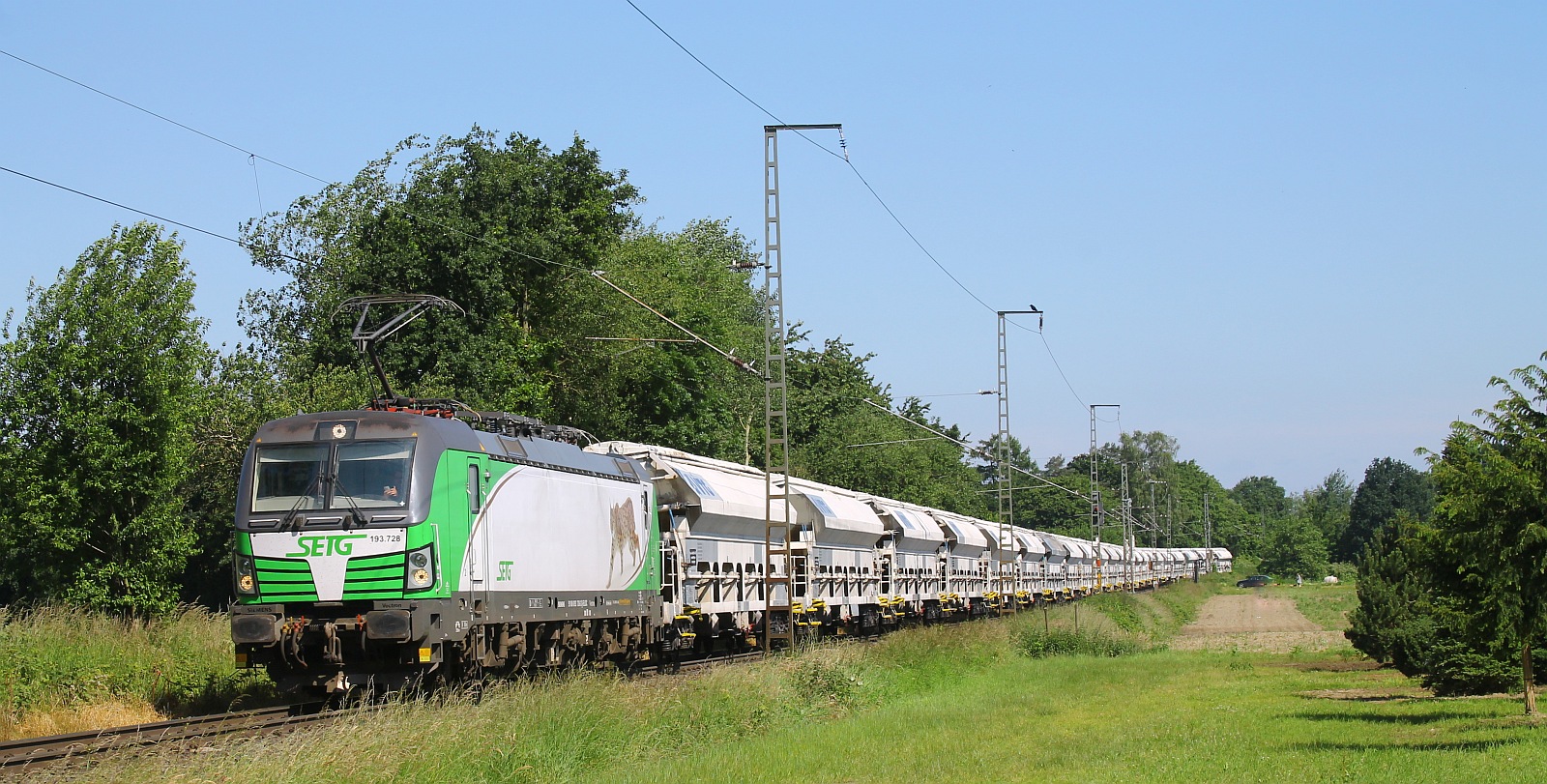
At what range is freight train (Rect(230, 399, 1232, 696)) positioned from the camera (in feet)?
57.0

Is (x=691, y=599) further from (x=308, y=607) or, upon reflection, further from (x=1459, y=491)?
(x=1459, y=491)

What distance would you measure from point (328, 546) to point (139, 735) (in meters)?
3.64

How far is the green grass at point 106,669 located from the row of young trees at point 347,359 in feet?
13.7

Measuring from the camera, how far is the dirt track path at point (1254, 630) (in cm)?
4925

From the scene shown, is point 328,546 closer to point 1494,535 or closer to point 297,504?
point 297,504

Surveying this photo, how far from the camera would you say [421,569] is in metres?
17.5

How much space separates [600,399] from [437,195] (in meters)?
8.87

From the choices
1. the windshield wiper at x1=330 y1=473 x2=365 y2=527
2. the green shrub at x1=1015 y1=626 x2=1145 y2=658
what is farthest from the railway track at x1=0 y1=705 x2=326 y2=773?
the green shrub at x1=1015 y1=626 x2=1145 y2=658

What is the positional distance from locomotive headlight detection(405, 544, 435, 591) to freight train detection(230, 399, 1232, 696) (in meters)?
0.02

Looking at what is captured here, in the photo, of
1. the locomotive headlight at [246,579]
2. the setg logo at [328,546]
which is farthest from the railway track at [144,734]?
the setg logo at [328,546]

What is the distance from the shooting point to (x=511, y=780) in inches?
564

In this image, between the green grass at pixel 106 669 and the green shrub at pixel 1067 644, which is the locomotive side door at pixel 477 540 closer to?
the green grass at pixel 106 669

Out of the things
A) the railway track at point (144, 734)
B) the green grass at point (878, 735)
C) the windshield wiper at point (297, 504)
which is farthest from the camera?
the windshield wiper at point (297, 504)

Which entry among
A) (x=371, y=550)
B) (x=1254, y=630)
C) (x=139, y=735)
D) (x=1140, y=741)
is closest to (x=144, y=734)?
(x=139, y=735)
